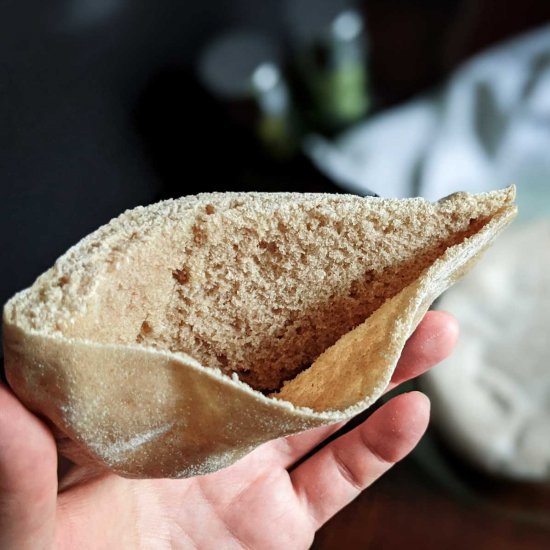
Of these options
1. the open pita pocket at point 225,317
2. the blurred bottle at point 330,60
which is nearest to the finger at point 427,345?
the open pita pocket at point 225,317

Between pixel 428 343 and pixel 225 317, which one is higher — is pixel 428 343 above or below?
below

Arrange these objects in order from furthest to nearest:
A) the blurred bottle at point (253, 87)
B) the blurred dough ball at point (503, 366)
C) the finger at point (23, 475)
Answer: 1. the blurred bottle at point (253, 87)
2. the blurred dough ball at point (503, 366)
3. the finger at point (23, 475)

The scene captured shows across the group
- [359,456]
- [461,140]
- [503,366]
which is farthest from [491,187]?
[359,456]

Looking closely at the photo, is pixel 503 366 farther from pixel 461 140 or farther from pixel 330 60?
pixel 330 60

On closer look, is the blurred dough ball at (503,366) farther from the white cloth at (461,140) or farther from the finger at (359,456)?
the finger at (359,456)

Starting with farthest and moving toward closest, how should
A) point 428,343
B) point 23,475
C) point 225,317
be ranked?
point 428,343 < point 225,317 < point 23,475

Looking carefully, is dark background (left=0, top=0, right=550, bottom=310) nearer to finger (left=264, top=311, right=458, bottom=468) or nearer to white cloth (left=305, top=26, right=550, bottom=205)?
white cloth (left=305, top=26, right=550, bottom=205)
